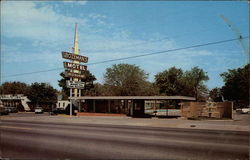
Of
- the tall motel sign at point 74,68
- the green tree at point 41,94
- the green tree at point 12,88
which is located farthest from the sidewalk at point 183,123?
the green tree at point 12,88

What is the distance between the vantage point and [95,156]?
28.5 ft

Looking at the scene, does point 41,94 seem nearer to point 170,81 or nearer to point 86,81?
point 86,81

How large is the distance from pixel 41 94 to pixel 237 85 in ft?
187

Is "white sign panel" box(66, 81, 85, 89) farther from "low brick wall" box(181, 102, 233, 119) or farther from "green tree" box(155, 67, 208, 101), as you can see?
"green tree" box(155, 67, 208, 101)

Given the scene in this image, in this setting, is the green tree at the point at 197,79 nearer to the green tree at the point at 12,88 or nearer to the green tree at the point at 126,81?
the green tree at the point at 126,81

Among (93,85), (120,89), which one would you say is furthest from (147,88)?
(93,85)

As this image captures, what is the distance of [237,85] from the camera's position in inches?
3233

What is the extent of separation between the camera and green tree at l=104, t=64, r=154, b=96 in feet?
226

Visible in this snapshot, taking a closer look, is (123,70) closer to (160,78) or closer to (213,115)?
(160,78)

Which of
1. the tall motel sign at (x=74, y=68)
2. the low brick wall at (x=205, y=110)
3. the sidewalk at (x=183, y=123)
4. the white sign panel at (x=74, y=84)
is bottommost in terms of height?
the sidewalk at (x=183, y=123)

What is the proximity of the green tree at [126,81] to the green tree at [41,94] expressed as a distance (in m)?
14.5

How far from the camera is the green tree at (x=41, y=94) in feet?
211

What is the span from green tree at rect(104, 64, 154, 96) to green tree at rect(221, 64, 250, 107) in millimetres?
27649

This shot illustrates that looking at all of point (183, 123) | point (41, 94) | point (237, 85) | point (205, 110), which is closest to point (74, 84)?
point (205, 110)
